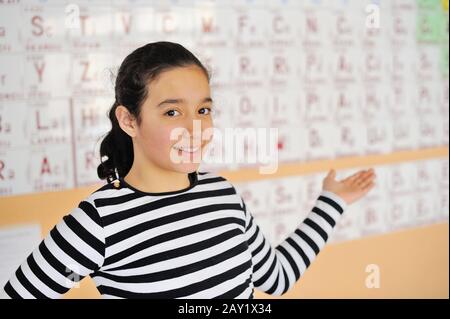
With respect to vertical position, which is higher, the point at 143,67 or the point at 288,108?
the point at 288,108

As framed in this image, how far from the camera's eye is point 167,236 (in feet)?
2.44

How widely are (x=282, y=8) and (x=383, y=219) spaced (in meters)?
0.63

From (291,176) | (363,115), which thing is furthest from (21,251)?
(363,115)

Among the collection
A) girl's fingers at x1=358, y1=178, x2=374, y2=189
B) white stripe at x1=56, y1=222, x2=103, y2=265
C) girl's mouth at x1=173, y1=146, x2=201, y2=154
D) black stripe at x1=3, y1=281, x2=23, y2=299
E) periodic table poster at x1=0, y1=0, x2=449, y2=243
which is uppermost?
periodic table poster at x1=0, y1=0, x2=449, y2=243

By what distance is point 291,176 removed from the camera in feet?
4.52

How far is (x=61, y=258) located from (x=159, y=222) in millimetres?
131

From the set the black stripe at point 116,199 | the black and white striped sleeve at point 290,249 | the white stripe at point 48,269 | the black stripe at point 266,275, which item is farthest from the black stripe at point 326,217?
the white stripe at point 48,269

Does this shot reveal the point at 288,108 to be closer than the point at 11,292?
No

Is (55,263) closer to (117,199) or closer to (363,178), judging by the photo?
(117,199)

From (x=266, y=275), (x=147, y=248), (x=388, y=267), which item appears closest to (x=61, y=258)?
(x=147, y=248)

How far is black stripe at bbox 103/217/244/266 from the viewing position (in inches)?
28.6

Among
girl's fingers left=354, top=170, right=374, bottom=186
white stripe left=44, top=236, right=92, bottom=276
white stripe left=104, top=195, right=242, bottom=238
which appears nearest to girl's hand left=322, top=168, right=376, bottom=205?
girl's fingers left=354, top=170, right=374, bottom=186

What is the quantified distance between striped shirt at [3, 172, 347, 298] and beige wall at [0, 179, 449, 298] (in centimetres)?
56

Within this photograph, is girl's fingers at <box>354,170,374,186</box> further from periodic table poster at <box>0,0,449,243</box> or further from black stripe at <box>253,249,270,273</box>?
periodic table poster at <box>0,0,449,243</box>
